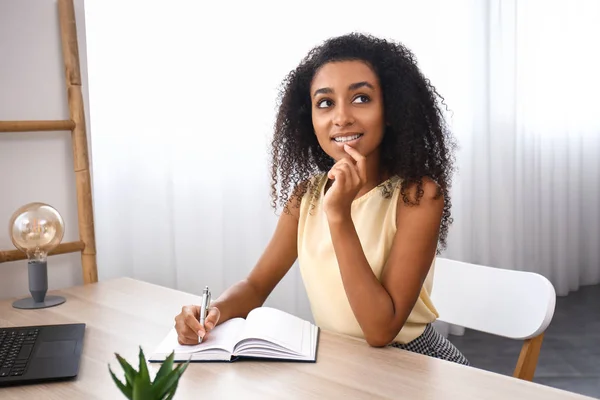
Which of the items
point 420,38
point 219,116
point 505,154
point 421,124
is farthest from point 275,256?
point 505,154

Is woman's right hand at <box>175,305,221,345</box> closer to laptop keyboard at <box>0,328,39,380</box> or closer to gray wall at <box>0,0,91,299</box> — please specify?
laptop keyboard at <box>0,328,39,380</box>

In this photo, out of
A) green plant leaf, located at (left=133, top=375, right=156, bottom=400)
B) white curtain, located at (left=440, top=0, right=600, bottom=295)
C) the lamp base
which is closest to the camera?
green plant leaf, located at (left=133, top=375, right=156, bottom=400)

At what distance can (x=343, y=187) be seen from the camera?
3.86 feet

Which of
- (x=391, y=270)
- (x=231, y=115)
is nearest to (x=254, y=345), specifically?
(x=391, y=270)

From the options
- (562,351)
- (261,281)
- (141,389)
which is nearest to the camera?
(141,389)

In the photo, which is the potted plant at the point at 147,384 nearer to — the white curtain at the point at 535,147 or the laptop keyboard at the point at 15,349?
the laptop keyboard at the point at 15,349

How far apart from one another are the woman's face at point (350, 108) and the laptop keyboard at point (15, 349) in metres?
0.62

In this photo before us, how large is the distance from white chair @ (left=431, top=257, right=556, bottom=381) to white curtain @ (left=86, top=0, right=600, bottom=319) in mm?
886

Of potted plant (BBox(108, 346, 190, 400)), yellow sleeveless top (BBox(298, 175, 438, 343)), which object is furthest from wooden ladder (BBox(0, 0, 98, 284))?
potted plant (BBox(108, 346, 190, 400))

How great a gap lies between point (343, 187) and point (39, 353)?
22.0 inches

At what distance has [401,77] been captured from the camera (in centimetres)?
131

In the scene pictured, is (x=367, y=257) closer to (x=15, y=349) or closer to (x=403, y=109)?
(x=403, y=109)

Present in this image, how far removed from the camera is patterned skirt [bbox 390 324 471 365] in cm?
128

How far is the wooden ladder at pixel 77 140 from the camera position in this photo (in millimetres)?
1667
